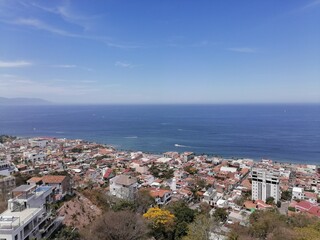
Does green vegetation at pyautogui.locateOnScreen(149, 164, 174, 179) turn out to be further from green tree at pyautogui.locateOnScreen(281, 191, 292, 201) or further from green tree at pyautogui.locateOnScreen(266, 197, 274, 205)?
green tree at pyautogui.locateOnScreen(281, 191, 292, 201)

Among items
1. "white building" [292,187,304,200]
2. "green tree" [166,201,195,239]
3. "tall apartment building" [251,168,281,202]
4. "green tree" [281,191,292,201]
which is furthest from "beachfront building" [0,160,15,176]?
"white building" [292,187,304,200]

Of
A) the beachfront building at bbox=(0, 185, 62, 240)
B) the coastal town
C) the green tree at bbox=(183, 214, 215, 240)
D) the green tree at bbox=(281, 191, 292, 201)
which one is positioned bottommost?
the green tree at bbox=(281, 191, 292, 201)

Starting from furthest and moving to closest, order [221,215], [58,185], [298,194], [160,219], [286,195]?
[286,195] < [298,194] < [221,215] < [58,185] < [160,219]

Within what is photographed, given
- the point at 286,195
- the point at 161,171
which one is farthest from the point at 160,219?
the point at 161,171

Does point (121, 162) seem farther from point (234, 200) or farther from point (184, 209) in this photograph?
point (184, 209)

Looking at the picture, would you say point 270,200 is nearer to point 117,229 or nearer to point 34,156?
point 117,229

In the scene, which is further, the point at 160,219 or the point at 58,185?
the point at 58,185
